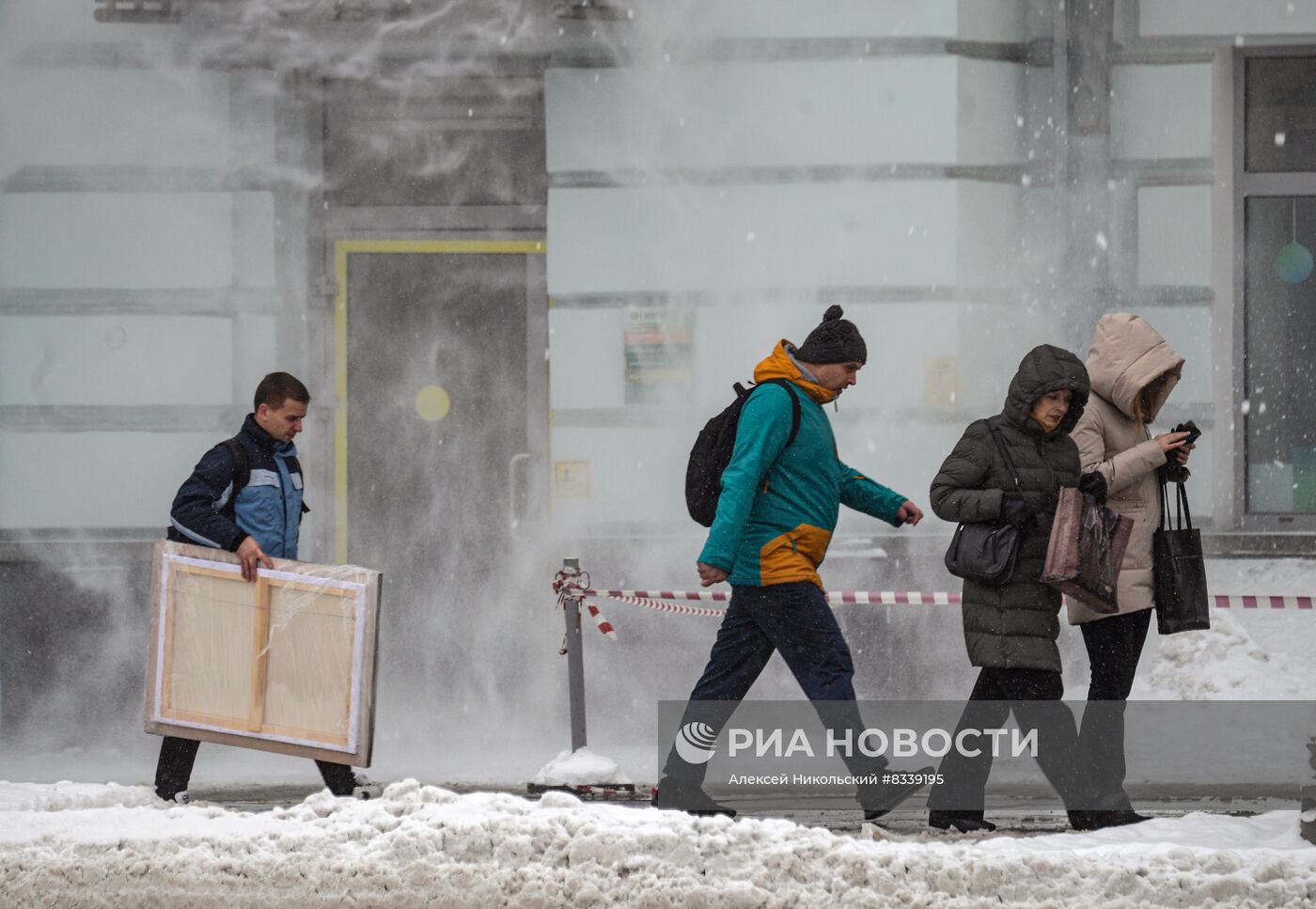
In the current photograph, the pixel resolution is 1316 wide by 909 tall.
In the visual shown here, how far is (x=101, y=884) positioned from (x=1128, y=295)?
6.33 metres

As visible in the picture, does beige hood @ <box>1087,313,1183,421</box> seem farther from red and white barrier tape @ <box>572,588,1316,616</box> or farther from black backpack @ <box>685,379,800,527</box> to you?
red and white barrier tape @ <box>572,588,1316,616</box>

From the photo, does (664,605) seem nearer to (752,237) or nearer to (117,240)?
(752,237)

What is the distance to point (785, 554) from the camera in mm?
6141

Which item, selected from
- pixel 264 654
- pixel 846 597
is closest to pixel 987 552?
pixel 846 597

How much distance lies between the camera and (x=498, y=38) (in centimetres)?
967

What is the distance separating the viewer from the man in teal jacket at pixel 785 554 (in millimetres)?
6074

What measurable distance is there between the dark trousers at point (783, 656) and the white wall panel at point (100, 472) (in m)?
4.38

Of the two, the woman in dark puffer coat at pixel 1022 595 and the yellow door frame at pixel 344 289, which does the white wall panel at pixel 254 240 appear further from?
the woman in dark puffer coat at pixel 1022 595

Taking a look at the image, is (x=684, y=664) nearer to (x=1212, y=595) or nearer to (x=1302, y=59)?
(x=1212, y=595)

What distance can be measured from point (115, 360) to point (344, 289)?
51.3 inches

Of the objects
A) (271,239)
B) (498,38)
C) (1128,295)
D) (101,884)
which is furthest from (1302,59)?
(101,884)

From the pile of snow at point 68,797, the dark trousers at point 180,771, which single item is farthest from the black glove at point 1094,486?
the pile of snow at point 68,797

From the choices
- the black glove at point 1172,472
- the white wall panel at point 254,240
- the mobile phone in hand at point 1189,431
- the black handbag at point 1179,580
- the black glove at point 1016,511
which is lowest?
the black handbag at point 1179,580

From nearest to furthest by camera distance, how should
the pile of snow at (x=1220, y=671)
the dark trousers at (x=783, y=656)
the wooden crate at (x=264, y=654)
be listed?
the dark trousers at (x=783, y=656), the wooden crate at (x=264, y=654), the pile of snow at (x=1220, y=671)
